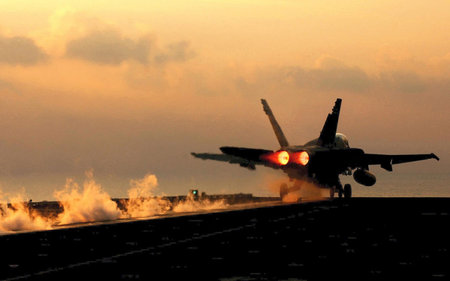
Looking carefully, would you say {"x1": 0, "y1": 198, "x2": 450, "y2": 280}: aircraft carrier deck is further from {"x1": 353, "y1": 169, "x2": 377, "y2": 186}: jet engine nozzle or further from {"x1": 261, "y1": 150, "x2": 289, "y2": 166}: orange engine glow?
{"x1": 353, "y1": 169, "x2": 377, "y2": 186}: jet engine nozzle

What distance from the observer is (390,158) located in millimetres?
62812

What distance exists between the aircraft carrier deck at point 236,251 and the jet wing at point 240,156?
22.9m

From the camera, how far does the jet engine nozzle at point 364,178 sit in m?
60.9

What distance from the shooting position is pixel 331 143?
64.1 metres

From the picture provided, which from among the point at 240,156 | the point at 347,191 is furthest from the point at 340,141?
the point at 240,156

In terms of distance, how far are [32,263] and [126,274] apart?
4.03 meters

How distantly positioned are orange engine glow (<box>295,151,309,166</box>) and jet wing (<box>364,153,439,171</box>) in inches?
282

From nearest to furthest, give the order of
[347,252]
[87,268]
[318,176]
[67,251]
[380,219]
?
[87,268] → [347,252] → [67,251] → [380,219] → [318,176]

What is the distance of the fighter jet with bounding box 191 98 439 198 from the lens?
5738cm

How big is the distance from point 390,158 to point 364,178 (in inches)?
142

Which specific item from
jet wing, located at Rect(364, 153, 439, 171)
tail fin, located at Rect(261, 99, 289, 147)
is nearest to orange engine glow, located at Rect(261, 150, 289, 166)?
jet wing, located at Rect(364, 153, 439, 171)

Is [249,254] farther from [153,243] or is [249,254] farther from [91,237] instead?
[91,237]

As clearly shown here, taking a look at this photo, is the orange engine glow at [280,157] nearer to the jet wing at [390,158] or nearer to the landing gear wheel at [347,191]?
the jet wing at [390,158]

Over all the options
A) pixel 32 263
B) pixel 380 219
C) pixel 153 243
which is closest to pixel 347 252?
pixel 153 243
